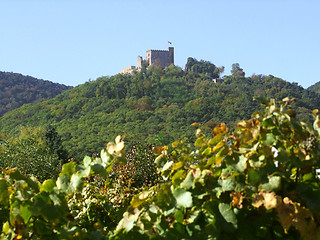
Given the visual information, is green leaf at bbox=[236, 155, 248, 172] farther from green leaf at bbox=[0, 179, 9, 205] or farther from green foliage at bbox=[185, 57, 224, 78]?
green foliage at bbox=[185, 57, 224, 78]

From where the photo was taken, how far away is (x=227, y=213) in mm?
1360

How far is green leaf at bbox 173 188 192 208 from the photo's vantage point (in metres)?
1.38

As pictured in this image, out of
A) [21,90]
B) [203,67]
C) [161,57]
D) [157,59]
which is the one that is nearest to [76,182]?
[203,67]

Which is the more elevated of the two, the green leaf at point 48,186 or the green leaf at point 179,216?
the green leaf at point 48,186

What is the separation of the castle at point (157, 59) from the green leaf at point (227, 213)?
67626 millimetres

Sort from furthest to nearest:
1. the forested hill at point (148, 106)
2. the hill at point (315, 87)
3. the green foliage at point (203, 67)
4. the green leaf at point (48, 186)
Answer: the green foliage at point (203, 67), the hill at point (315, 87), the forested hill at point (148, 106), the green leaf at point (48, 186)

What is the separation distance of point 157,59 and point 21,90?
70.9 feet

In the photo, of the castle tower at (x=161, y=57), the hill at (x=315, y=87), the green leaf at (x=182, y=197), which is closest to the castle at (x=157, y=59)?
the castle tower at (x=161, y=57)

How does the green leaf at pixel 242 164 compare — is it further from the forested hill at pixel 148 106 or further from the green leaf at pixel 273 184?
the forested hill at pixel 148 106

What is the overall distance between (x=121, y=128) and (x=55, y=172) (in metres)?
32.1

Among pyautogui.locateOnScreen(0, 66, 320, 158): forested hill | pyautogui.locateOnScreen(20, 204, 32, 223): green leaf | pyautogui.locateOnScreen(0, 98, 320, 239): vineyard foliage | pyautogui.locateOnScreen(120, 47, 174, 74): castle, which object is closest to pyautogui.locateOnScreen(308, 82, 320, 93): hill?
pyautogui.locateOnScreen(0, 66, 320, 158): forested hill

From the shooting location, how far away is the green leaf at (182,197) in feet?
4.52

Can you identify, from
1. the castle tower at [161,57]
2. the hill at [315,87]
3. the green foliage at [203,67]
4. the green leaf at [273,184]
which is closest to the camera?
the green leaf at [273,184]

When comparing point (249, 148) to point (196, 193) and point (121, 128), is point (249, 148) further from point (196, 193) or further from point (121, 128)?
point (121, 128)
